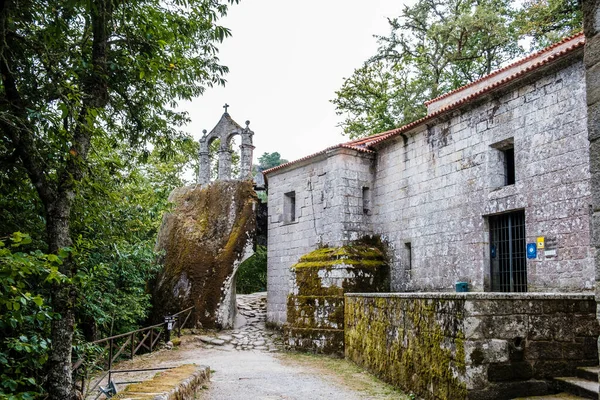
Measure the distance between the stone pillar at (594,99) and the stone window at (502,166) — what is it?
23.6ft

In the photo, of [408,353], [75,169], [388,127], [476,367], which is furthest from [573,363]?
[388,127]

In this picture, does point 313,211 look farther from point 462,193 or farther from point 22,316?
point 22,316

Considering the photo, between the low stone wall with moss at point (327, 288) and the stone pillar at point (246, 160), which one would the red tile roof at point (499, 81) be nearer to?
the stone pillar at point (246, 160)

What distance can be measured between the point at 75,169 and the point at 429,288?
793 centimetres

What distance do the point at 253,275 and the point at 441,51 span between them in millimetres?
15151

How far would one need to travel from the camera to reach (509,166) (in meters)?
9.66

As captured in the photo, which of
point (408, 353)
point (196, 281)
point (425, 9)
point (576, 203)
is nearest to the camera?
point (408, 353)

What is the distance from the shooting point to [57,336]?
18.0 ft

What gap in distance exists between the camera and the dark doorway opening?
29.8ft

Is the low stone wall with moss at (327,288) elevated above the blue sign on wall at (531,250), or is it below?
below

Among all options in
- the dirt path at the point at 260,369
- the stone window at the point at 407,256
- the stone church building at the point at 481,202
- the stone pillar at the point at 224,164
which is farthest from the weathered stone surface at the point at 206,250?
the stone window at the point at 407,256

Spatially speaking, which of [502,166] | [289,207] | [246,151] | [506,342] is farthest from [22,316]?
[246,151]

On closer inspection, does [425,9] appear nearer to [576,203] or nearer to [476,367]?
[576,203]

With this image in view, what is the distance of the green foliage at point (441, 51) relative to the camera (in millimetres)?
16641
